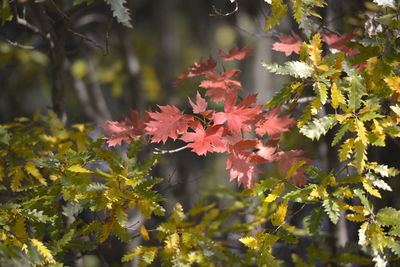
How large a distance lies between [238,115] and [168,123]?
0.90ft

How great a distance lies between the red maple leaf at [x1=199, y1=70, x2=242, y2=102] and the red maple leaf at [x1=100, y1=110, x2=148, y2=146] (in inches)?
12.9

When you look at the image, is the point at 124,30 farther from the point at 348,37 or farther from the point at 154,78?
the point at 348,37

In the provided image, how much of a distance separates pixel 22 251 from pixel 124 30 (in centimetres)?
280

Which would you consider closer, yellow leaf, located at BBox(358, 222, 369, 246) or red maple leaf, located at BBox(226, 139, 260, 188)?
yellow leaf, located at BBox(358, 222, 369, 246)

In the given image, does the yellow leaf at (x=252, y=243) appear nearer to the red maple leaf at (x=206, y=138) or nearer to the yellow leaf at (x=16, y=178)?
the red maple leaf at (x=206, y=138)

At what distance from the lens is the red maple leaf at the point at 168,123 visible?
1.71 m

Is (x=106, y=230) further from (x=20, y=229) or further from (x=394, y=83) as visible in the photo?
(x=394, y=83)

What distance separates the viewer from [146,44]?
6.32m

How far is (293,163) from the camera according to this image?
1.82 m

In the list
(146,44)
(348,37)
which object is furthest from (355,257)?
(146,44)

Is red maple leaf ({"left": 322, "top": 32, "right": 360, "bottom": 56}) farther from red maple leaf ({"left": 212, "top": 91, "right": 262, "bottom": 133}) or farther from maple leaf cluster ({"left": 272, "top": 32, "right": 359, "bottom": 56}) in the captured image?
red maple leaf ({"left": 212, "top": 91, "right": 262, "bottom": 133})

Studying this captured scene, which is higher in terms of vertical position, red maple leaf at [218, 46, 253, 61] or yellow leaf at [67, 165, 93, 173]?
red maple leaf at [218, 46, 253, 61]

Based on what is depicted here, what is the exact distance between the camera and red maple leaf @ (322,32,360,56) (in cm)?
203

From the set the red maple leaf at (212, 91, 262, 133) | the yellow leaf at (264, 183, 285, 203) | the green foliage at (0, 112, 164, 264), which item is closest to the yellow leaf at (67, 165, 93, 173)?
the green foliage at (0, 112, 164, 264)
